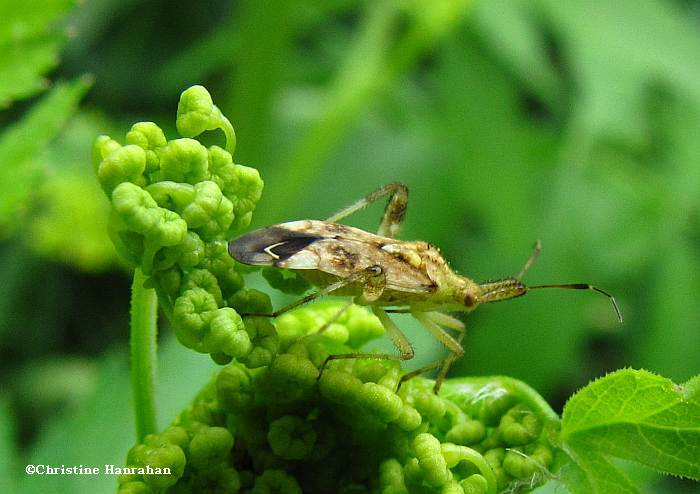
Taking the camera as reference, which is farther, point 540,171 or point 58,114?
point 540,171

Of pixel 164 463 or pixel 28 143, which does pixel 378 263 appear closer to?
pixel 28 143

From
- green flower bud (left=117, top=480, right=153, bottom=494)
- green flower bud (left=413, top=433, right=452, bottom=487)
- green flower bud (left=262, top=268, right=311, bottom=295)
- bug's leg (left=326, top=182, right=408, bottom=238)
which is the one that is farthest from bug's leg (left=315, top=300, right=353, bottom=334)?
bug's leg (left=326, top=182, right=408, bottom=238)

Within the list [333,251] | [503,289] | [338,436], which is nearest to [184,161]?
[338,436]

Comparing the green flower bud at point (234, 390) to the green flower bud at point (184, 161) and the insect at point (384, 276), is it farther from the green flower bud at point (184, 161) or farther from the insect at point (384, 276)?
the insect at point (384, 276)

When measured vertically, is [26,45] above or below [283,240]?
above

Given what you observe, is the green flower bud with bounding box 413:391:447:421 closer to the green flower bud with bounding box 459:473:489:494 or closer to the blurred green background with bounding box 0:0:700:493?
the green flower bud with bounding box 459:473:489:494

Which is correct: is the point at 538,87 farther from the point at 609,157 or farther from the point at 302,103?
the point at 302,103

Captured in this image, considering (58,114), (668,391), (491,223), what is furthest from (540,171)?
(668,391)

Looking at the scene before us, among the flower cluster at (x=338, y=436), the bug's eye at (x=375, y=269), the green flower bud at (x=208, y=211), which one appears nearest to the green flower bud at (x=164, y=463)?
the flower cluster at (x=338, y=436)
